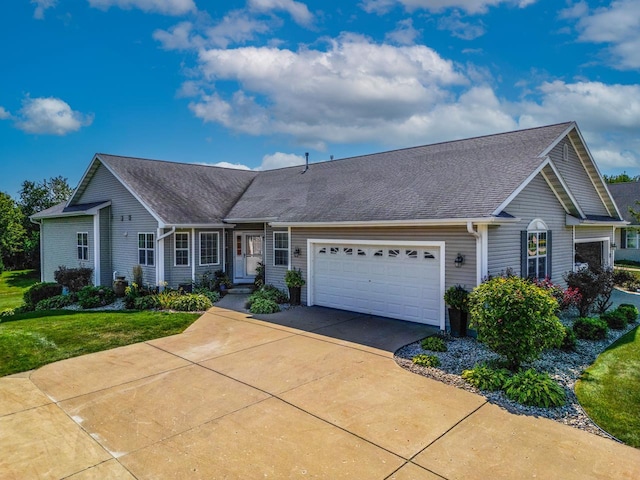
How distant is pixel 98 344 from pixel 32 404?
328 cm

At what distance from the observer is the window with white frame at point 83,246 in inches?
693

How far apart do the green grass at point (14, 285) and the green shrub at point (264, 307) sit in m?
12.6

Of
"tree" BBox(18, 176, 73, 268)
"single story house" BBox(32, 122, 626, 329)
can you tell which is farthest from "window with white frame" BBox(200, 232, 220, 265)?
"tree" BBox(18, 176, 73, 268)

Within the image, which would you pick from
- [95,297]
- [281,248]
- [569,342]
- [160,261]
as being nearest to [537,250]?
[569,342]

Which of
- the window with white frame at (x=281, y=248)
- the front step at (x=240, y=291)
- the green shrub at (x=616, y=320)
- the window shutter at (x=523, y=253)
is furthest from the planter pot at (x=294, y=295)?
the green shrub at (x=616, y=320)

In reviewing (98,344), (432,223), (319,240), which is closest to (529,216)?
(432,223)

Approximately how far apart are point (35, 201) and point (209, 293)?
3219 centimetres

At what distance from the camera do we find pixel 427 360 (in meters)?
7.56

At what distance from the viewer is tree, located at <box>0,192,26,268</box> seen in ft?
100

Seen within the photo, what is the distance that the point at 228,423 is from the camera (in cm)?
528

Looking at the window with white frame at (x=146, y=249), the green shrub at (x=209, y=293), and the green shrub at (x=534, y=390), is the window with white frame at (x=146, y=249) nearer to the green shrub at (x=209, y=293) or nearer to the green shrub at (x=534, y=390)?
the green shrub at (x=209, y=293)

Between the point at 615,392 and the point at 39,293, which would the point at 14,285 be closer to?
the point at 39,293

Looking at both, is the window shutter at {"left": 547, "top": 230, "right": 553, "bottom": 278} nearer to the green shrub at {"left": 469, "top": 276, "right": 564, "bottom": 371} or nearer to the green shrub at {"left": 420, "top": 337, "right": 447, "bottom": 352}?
the green shrub at {"left": 420, "top": 337, "right": 447, "bottom": 352}

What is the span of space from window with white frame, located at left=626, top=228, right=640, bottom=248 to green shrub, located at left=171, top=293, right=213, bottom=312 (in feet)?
92.2
